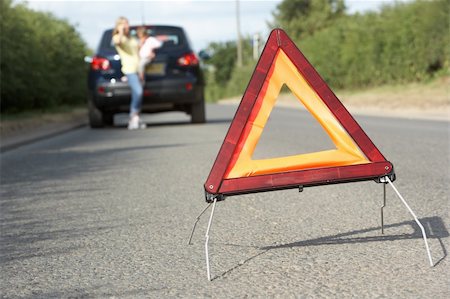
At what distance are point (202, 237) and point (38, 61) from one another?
2024 cm

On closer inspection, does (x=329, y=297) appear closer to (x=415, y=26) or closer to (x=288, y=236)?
(x=288, y=236)

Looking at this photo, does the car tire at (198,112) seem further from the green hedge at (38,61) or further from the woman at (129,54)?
the green hedge at (38,61)

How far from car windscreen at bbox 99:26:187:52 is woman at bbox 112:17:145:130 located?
0.62 m

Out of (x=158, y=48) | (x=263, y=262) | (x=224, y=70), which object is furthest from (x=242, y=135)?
(x=224, y=70)

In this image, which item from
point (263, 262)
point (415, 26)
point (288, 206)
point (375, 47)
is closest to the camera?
point (263, 262)

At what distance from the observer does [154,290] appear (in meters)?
3.59

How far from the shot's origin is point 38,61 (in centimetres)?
2400

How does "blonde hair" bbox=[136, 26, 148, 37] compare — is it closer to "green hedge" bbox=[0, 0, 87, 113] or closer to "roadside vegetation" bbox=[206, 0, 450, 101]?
"green hedge" bbox=[0, 0, 87, 113]

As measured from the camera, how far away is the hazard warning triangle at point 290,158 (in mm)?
4082

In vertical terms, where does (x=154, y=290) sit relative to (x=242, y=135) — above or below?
below

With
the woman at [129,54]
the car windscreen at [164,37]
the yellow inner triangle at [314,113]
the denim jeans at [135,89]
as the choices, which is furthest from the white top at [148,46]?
the yellow inner triangle at [314,113]

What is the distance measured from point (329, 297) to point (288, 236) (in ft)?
4.36

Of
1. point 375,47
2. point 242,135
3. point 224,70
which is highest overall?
point 242,135

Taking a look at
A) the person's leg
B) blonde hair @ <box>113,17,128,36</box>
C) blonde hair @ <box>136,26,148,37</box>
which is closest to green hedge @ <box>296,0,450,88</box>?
blonde hair @ <box>136,26,148,37</box>
